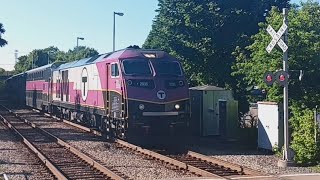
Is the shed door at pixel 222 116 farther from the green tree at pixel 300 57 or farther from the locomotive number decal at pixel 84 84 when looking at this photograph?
the locomotive number decal at pixel 84 84

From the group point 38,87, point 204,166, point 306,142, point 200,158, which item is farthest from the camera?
point 38,87

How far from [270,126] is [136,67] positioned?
4.93 metres

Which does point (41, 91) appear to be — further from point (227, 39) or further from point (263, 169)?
point (263, 169)

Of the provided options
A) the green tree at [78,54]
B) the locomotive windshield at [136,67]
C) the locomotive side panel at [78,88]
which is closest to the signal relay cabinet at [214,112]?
the locomotive windshield at [136,67]

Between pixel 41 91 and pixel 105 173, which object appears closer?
pixel 105 173

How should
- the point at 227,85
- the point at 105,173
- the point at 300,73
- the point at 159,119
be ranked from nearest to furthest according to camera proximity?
the point at 105,173
the point at 300,73
the point at 159,119
the point at 227,85

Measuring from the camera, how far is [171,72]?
1702 centimetres

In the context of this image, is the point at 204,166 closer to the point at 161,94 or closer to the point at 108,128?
the point at 161,94

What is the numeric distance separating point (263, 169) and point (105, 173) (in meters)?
3.92

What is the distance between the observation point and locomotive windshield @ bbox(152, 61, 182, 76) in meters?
16.9

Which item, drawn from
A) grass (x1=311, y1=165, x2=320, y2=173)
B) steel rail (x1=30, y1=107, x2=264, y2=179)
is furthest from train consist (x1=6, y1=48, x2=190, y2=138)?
grass (x1=311, y1=165, x2=320, y2=173)

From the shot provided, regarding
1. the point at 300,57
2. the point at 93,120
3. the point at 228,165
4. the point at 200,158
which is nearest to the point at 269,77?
the point at 228,165

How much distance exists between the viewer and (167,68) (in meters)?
17.1

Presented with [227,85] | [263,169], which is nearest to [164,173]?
[263,169]
